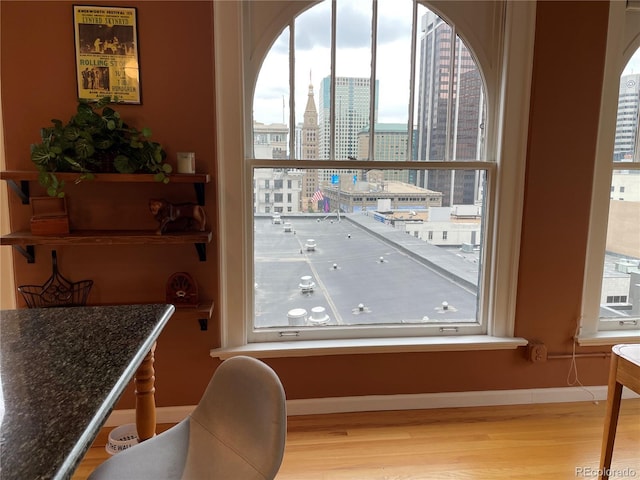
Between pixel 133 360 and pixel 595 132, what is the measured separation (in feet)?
8.19

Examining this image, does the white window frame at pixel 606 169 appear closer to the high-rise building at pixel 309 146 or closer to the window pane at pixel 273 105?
the high-rise building at pixel 309 146

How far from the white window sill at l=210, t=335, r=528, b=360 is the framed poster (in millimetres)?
1366

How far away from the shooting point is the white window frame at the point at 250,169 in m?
2.16

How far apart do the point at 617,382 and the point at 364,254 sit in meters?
1.27

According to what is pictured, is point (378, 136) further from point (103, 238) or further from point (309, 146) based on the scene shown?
point (103, 238)

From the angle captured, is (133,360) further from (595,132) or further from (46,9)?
(595,132)

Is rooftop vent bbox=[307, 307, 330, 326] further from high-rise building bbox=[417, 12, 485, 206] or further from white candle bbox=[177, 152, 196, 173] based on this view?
white candle bbox=[177, 152, 196, 173]

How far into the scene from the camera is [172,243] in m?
2.06

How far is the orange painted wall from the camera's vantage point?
2.05m

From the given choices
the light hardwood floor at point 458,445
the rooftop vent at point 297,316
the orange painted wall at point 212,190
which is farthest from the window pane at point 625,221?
the rooftop vent at point 297,316

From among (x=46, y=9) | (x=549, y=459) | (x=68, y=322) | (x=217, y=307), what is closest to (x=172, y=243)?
(x=217, y=307)

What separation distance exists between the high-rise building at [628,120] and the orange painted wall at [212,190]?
0.24 m

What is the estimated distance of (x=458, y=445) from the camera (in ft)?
7.11

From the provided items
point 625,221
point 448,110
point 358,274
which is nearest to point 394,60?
point 448,110
